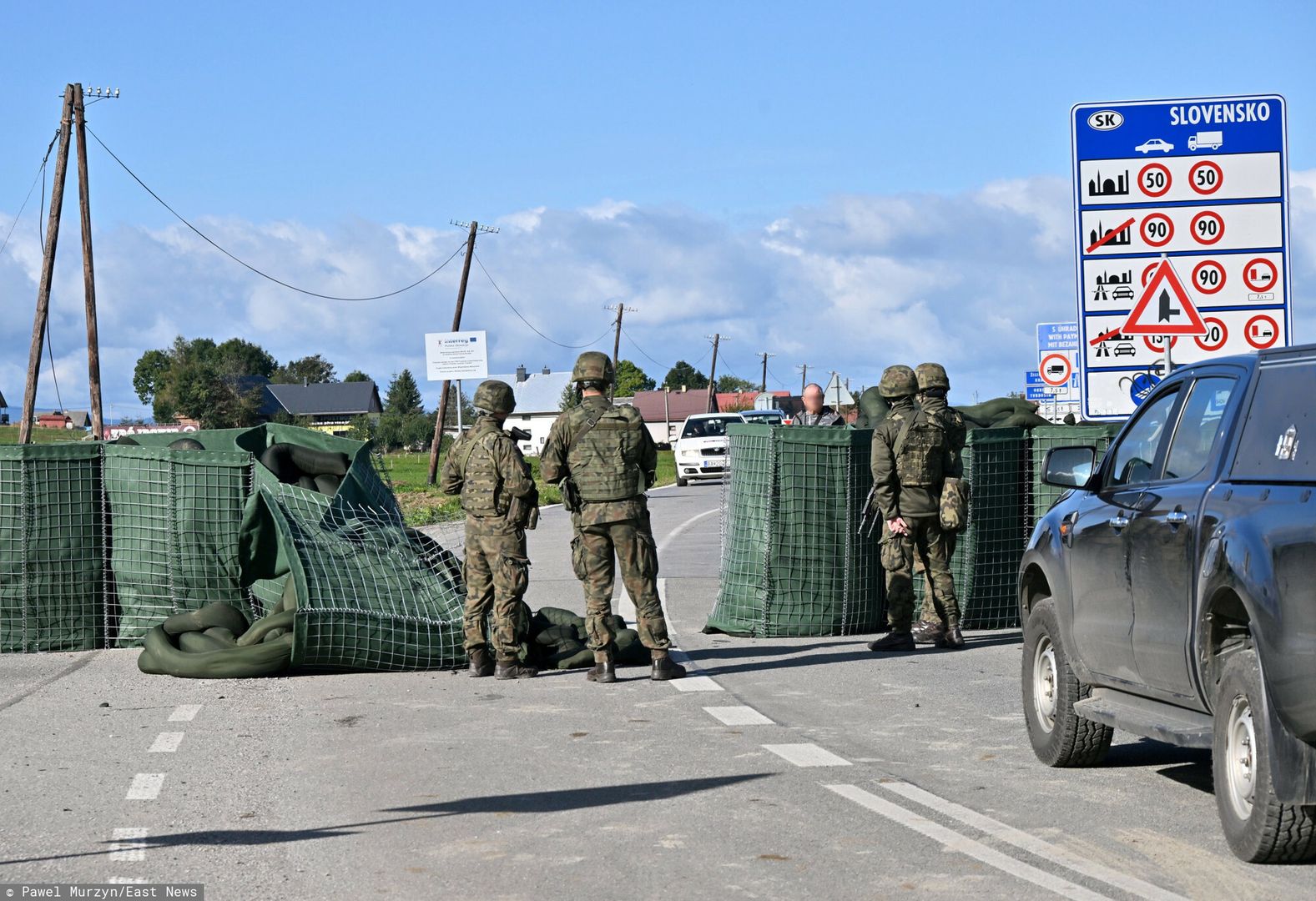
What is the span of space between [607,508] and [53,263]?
29700 millimetres

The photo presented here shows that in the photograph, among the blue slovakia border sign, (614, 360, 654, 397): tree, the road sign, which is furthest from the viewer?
(614, 360, 654, 397): tree

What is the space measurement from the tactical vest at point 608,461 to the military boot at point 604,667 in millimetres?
Result: 961

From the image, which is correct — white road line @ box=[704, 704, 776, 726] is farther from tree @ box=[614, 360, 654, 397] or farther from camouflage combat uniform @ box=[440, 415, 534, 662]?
tree @ box=[614, 360, 654, 397]

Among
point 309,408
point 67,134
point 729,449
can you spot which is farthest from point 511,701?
point 309,408

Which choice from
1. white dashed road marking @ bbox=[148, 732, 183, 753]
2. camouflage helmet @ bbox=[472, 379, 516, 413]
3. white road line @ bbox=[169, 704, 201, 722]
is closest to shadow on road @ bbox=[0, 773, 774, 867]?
white dashed road marking @ bbox=[148, 732, 183, 753]

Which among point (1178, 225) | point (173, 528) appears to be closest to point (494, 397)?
point (173, 528)

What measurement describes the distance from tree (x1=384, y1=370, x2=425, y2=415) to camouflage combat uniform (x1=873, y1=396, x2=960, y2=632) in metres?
180

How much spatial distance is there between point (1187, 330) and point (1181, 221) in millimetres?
851

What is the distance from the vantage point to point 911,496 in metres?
11.9

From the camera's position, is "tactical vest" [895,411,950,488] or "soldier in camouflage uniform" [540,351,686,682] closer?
"soldier in camouflage uniform" [540,351,686,682]

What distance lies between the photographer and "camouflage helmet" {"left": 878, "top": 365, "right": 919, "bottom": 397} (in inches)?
475

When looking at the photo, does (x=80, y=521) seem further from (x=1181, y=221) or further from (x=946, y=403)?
(x=1181, y=221)

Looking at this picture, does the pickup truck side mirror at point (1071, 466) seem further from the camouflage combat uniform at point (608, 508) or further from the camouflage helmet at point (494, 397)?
the camouflage helmet at point (494, 397)

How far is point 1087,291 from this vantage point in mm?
13008
